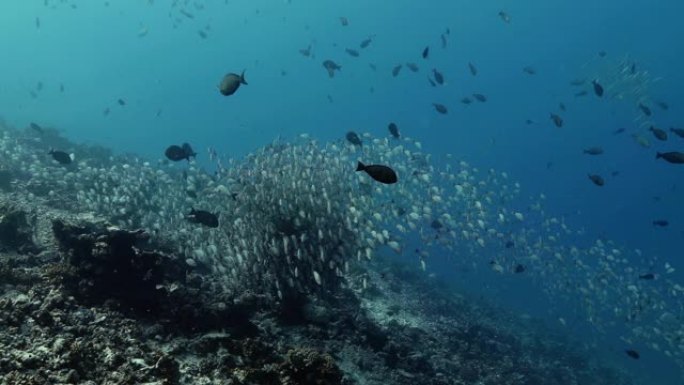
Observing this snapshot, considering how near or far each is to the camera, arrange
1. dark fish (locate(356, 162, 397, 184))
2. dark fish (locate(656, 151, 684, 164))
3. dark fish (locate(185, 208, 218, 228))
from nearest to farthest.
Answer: dark fish (locate(356, 162, 397, 184)) → dark fish (locate(185, 208, 218, 228)) → dark fish (locate(656, 151, 684, 164))

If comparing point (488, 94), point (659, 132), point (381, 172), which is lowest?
point (381, 172)

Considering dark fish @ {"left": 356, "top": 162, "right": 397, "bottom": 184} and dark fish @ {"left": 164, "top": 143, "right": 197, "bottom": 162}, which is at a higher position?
dark fish @ {"left": 164, "top": 143, "right": 197, "bottom": 162}

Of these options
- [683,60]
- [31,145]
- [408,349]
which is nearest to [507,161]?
[683,60]

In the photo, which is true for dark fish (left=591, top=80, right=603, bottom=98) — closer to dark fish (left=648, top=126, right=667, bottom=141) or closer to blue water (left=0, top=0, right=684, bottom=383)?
dark fish (left=648, top=126, right=667, bottom=141)

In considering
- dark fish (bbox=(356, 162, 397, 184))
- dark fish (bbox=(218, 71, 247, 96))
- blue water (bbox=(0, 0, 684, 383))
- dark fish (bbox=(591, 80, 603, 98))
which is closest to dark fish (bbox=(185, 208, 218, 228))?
dark fish (bbox=(218, 71, 247, 96))

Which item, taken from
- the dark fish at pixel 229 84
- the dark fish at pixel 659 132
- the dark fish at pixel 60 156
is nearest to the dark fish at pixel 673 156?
the dark fish at pixel 659 132

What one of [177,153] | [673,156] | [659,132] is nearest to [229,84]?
[177,153]

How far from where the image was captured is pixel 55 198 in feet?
56.4

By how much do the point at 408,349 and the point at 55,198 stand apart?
13730 millimetres

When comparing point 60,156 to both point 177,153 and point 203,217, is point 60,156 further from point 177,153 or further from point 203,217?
point 203,217

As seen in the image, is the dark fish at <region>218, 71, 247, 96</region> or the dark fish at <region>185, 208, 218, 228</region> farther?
the dark fish at <region>185, 208, 218, 228</region>

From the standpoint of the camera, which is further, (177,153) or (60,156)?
(60,156)

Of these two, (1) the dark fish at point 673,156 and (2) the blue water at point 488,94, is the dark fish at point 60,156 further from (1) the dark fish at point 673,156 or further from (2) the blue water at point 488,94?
(2) the blue water at point 488,94

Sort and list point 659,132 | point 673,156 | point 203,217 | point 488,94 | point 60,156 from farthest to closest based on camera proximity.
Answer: point 488,94 < point 659,132 < point 60,156 < point 673,156 < point 203,217
